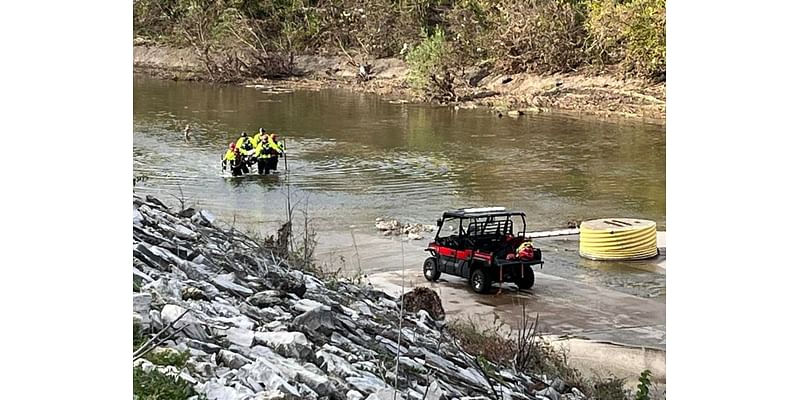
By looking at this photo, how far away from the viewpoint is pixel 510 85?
3.70m

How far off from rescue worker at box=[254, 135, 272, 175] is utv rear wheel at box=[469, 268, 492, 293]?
0.69m

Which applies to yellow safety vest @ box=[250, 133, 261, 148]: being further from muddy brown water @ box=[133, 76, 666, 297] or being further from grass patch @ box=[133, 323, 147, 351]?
grass patch @ box=[133, 323, 147, 351]

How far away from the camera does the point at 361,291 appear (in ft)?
11.7

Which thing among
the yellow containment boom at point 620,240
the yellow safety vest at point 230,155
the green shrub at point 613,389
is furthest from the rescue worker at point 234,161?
the green shrub at point 613,389

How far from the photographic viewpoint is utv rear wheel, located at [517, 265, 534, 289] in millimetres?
3512

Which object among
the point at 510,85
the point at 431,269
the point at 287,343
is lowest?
the point at 287,343

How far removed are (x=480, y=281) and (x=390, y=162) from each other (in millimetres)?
449

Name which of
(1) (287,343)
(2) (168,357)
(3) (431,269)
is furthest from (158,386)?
(3) (431,269)

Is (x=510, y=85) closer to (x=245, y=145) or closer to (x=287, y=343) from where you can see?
(x=245, y=145)

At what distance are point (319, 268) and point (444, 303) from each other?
381 millimetres

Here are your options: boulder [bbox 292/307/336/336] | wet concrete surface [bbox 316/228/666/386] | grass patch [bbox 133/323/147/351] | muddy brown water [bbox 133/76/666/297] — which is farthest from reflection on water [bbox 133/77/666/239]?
grass patch [bbox 133/323/147/351]
